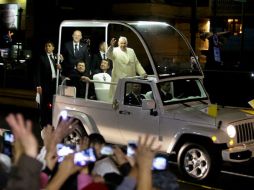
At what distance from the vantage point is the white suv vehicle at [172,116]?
9.06 metres

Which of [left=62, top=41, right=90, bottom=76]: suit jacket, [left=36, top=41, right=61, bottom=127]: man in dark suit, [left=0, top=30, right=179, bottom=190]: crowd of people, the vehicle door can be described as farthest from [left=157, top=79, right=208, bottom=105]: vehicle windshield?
[left=0, top=30, right=179, bottom=190]: crowd of people

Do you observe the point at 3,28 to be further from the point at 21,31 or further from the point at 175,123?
the point at 175,123

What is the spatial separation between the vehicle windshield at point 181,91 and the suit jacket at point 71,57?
2202 millimetres

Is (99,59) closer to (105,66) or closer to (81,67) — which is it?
(105,66)

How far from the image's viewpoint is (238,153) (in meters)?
9.09

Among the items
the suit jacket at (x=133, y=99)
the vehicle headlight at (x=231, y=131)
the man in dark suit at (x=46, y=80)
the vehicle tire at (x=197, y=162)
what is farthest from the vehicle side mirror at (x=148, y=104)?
the man in dark suit at (x=46, y=80)

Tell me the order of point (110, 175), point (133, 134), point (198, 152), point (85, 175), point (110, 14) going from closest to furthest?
point (85, 175), point (110, 175), point (198, 152), point (133, 134), point (110, 14)

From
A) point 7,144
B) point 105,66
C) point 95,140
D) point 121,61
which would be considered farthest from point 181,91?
point 7,144

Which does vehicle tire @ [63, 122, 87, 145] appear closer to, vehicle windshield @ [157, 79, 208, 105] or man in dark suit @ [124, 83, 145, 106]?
man in dark suit @ [124, 83, 145, 106]

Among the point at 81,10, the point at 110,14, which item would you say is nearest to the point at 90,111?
the point at 81,10

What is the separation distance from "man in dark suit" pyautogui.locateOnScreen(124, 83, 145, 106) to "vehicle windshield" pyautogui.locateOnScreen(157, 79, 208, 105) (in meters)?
0.40

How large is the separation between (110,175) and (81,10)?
2335 cm

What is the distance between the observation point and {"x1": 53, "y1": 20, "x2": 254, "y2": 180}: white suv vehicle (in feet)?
29.7

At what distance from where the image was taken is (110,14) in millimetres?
30562
